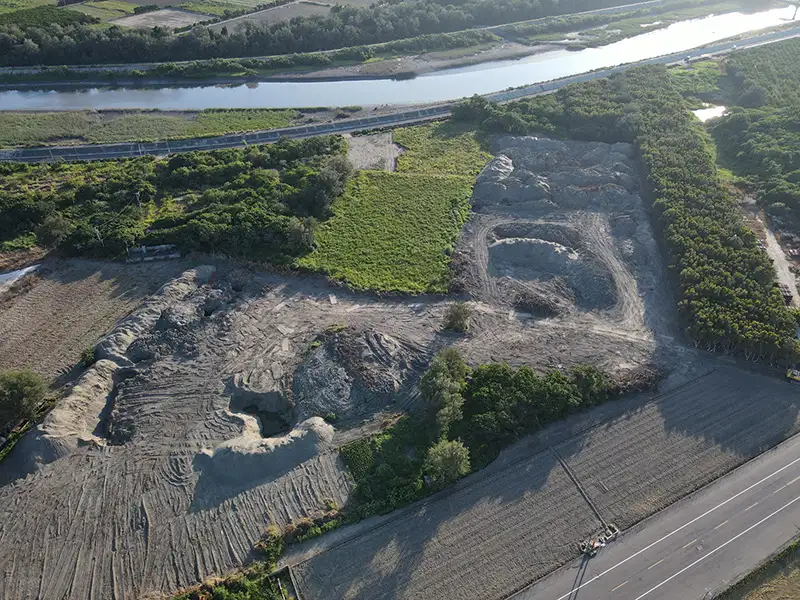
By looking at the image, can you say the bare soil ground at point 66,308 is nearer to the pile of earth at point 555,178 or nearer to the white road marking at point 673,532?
the pile of earth at point 555,178

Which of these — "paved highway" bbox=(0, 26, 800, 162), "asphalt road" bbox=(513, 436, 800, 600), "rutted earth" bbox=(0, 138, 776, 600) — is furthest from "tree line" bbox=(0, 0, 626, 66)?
"asphalt road" bbox=(513, 436, 800, 600)

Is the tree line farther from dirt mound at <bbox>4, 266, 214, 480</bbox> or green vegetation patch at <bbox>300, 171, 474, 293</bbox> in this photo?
dirt mound at <bbox>4, 266, 214, 480</bbox>

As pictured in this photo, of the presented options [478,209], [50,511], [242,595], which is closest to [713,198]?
[478,209]

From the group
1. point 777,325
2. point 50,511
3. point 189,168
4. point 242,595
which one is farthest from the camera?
point 189,168

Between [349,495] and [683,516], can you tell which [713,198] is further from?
[349,495]

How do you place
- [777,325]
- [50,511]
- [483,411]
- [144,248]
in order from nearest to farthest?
[50,511] → [483,411] → [777,325] → [144,248]
